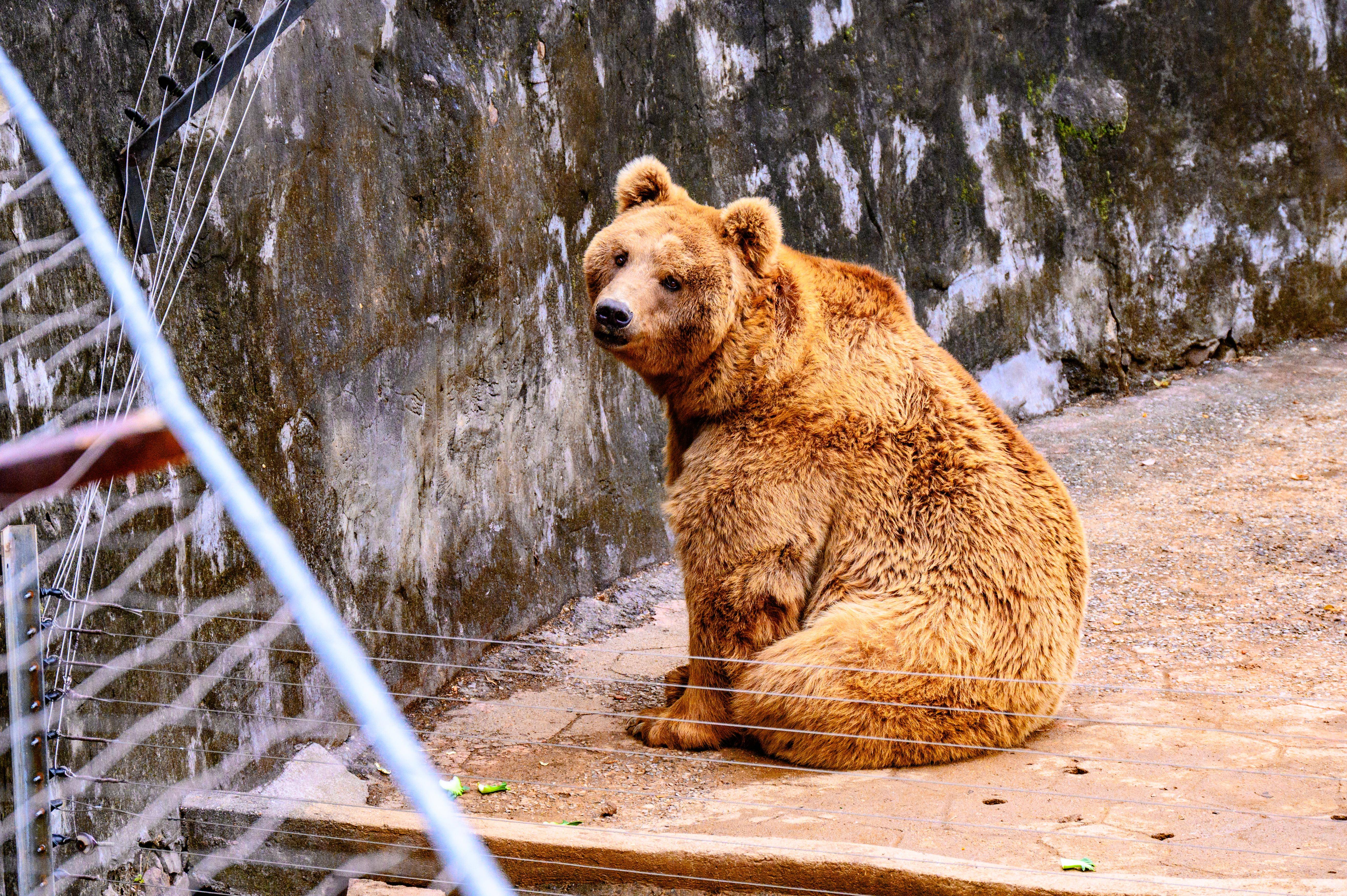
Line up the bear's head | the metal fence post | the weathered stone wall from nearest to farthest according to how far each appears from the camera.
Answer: the metal fence post → the bear's head → the weathered stone wall

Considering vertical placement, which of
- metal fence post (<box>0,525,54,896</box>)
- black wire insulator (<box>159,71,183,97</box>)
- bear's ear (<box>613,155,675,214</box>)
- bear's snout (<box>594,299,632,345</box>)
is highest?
black wire insulator (<box>159,71,183,97</box>)

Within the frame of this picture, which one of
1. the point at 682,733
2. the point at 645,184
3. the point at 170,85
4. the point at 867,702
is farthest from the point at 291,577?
the point at 645,184

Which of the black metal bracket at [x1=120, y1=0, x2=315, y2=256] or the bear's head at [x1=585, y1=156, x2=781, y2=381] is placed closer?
the black metal bracket at [x1=120, y1=0, x2=315, y2=256]

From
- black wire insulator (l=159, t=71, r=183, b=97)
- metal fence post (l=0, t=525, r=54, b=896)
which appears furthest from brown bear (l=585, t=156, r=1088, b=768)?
metal fence post (l=0, t=525, r=54, b=896)

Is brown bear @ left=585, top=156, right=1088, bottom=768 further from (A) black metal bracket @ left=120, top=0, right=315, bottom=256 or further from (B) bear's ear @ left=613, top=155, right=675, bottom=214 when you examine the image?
(A) black metal bracket @ left=120, top=0, right=315, bottom=256

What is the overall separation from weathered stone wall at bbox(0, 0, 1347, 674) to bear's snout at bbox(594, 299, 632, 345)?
3.66ft

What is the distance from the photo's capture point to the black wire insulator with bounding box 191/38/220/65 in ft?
10.3

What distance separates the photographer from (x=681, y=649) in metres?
5.27

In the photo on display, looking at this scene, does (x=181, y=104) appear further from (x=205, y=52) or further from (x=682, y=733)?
(x=682, y=733)

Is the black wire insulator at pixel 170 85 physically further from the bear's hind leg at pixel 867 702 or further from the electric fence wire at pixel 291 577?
the bear's hind leg at pixel 867 702

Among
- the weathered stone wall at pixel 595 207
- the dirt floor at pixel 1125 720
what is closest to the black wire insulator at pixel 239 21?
the weathered stone wall at pixel 595 207

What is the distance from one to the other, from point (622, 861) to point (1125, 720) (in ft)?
7.04

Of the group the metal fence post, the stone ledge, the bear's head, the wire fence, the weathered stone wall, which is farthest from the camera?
the weathered stone wall

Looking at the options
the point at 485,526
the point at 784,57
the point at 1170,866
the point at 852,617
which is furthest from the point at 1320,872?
the point at 784,57
